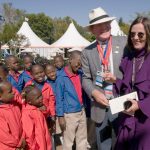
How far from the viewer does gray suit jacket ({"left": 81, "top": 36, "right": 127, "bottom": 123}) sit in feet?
12.8

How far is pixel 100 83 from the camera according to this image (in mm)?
3938

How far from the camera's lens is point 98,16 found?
3.93m

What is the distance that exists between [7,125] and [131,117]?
1.51m

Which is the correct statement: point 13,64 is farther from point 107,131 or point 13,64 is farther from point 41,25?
point 41,25

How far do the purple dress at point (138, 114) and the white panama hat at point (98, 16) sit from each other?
67 cm

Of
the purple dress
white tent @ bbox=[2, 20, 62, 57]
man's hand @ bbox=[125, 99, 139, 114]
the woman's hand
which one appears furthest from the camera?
white tent @ bbox=[2, 20, 62, 57]

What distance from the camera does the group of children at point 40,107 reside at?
4059mm

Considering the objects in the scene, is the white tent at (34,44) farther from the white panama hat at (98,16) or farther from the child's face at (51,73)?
the white panama hat at (98,16)

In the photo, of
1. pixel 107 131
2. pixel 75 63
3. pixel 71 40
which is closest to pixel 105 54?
pixel 107 131

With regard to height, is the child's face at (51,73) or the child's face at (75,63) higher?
the child's face at (75,63)

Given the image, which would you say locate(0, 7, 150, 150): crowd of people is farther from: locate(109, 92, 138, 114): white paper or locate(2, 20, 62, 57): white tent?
locate(2, 20, 62, 57): white tent

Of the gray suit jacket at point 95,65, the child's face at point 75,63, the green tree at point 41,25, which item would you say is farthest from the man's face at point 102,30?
the green tree at point 41,25

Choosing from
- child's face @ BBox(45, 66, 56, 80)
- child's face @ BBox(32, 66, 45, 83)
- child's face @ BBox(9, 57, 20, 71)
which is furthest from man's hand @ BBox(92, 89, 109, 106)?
child's face @ BBox(9, 57, 20, 71)

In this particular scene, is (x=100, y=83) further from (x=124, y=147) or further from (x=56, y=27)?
(x=56, y=27)
